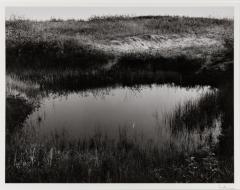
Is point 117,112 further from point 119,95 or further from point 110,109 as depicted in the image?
point 119,95

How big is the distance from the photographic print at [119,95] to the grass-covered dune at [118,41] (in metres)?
0.01

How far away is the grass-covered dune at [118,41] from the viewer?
468cm

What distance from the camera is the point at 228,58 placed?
4.69 metres

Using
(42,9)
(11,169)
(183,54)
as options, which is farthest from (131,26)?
(11,169)

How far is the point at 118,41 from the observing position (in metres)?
4.76

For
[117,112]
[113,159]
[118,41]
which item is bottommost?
[113,159]

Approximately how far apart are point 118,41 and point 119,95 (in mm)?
594

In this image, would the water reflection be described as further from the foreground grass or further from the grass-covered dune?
the grass-covered dune

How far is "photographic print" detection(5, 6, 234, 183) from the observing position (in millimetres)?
4547

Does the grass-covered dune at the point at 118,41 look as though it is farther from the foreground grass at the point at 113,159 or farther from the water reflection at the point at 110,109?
the foreground grass at the point at 113,159

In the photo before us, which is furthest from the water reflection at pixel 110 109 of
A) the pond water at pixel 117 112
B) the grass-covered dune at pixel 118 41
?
the grass-covered dune at pixel 118 41

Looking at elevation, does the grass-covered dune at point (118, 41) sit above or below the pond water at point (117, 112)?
above

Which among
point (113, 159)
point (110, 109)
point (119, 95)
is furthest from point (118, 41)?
point (113, 159)

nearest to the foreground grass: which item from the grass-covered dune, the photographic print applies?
the photographic print
